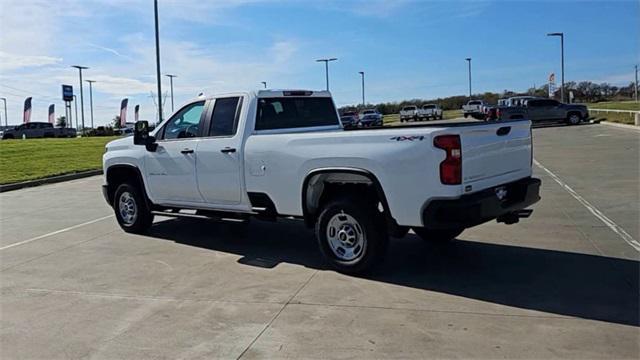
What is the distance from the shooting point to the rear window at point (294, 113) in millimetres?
7273

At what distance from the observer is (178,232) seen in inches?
346

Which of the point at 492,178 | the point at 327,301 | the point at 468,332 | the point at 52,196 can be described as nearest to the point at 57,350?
the point at 327,301

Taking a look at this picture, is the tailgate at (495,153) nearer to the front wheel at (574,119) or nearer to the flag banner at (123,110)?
the front wheel at (574,119)

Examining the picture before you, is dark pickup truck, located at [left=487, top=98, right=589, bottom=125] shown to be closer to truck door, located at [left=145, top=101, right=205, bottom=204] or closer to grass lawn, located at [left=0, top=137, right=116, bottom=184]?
grass lawn, located at [left=0, top=137, right=116, bottom=184]

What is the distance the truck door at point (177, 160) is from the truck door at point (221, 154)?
0.61 ft

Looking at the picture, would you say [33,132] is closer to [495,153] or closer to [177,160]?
[177,160]

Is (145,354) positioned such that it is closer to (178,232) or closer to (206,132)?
(206,132)

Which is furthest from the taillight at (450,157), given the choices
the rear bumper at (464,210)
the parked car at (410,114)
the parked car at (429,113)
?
the parked car at (410,114)

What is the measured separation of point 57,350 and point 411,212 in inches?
126

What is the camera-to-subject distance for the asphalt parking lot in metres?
4.33

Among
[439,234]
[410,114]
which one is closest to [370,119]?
[410,114]

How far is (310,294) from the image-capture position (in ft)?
18.2

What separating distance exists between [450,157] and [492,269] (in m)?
1.66

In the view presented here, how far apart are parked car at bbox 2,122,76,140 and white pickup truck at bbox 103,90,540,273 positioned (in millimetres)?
51972
